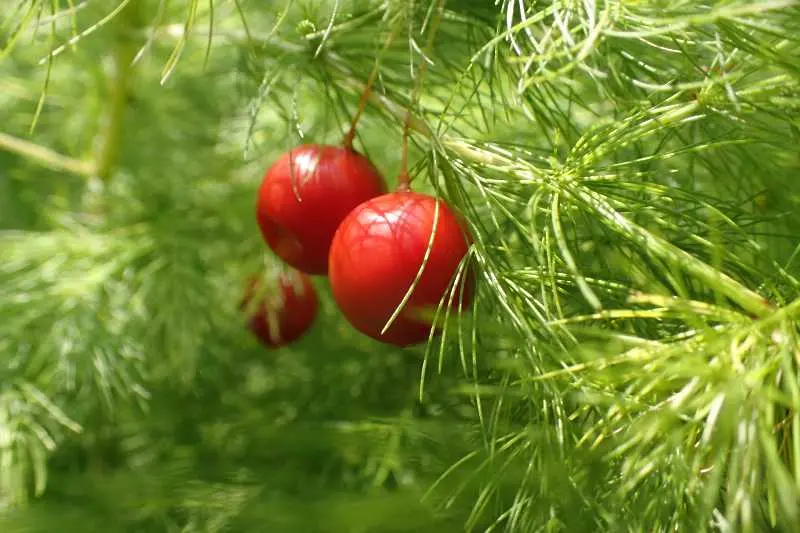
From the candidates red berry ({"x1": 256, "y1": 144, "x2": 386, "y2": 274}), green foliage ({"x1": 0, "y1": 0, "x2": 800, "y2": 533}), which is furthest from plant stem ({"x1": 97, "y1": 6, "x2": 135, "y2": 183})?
red berry ({"x1": 256, "y1": 144, "x2": 386, "y2": 274})

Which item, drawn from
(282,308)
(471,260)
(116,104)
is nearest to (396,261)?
(471,260)

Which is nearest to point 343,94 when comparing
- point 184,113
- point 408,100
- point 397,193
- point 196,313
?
point 408,100

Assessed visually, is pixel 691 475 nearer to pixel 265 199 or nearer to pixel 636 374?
pixel 636 374

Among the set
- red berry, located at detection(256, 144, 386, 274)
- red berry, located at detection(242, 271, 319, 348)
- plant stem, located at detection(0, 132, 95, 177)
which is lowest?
red berry, located at detection(242, 271, 319, 348)

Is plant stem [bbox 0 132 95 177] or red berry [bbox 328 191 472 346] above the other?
plant stem [bbox 0 132 95 177]

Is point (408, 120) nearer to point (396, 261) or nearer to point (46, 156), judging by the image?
point (396, 261)

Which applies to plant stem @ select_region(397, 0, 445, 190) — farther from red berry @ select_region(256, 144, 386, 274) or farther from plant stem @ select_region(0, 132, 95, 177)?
plant stem @ select_region(0, 132, 95, 177)

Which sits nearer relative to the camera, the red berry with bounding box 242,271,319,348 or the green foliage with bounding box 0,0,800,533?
the green foliage with bounding box 0,0,800,533
